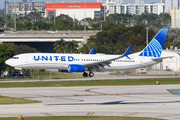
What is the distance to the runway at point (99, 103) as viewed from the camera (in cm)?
3144

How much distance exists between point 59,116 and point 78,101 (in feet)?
26.8

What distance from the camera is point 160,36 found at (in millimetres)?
61594

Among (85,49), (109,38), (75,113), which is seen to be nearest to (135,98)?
(75,113)

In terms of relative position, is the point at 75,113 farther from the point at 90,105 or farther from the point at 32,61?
the point at 32,61

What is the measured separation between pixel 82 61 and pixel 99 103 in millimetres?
18977

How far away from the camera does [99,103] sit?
36.6m

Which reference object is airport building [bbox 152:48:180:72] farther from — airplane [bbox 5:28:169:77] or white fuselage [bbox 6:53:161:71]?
white fuselage [bbox 6:53:161:71]

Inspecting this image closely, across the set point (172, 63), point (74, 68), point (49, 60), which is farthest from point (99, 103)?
point (172, 63)

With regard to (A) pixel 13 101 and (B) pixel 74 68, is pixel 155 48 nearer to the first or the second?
(B) pixel 74 68

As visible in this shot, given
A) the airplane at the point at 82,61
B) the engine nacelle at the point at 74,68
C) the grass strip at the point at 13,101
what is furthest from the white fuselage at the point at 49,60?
the grass strip at the point at 13,101

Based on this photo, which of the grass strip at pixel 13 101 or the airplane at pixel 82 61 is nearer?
the grass strip at pixel 13 101

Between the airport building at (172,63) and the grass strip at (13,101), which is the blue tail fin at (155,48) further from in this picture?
the grass strip at (13,101)

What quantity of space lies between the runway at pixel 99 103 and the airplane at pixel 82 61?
6872mm

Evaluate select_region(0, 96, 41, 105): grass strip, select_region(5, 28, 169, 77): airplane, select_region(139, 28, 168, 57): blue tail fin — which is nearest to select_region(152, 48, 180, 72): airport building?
select_region(139, 28, 168, 57): blue tail fin
